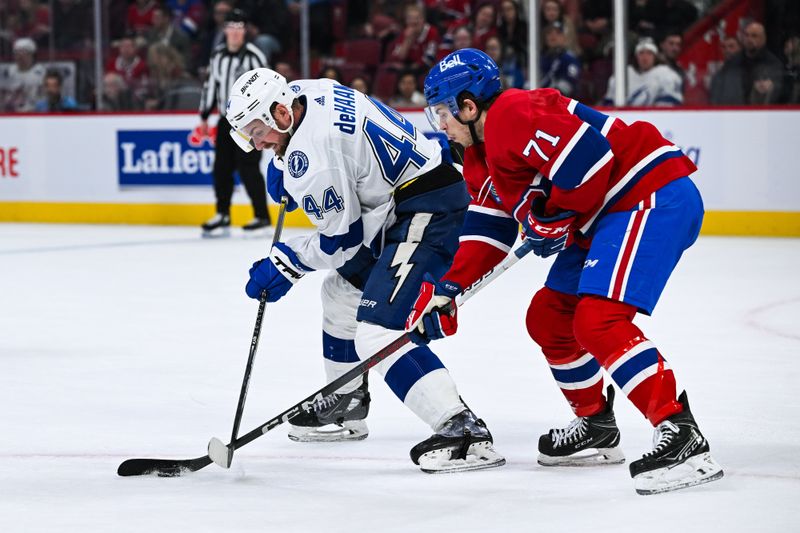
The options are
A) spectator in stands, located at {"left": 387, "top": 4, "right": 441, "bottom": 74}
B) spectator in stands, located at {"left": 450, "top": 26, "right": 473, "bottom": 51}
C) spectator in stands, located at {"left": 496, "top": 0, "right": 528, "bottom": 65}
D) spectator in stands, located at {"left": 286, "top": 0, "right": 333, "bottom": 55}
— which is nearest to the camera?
spectator in stands, located at {"left": 496, "top": 0, "right": 528, "bottom": 65}

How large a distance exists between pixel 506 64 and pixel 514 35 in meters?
0.20

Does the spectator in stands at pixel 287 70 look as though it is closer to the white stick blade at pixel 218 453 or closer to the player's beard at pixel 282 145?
the player's beard at pixel 282 145

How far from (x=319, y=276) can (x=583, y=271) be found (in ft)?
14.0

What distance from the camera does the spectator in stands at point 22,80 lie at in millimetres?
10875

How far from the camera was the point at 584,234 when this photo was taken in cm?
311

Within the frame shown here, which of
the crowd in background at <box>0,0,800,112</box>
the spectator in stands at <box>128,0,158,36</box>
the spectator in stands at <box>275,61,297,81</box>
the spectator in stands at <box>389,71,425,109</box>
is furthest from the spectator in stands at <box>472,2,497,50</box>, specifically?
the spectator in stands at <box>128,0,158,36</box>

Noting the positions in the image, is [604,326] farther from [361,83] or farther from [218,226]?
[361,83]

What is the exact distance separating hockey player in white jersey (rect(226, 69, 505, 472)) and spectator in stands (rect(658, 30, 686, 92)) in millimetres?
5705

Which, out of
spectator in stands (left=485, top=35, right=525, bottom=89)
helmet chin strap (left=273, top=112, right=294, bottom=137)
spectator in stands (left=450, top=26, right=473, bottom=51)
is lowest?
spectator in stands (left=485, top=35, right=525, bottom=89)

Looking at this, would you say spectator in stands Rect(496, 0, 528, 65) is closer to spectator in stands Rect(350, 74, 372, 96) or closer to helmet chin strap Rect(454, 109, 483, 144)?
spectator in stands Rect(350, 74, 372, 96)

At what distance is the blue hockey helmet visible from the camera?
3037 mm

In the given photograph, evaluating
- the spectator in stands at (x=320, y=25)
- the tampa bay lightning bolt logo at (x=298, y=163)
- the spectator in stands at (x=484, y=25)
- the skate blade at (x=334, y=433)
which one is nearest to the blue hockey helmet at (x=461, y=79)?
the tampa bay lightning bolt logo at (x=298, y=163)

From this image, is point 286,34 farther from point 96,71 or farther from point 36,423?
point 36,423

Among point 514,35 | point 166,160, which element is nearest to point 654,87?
point 514,35
